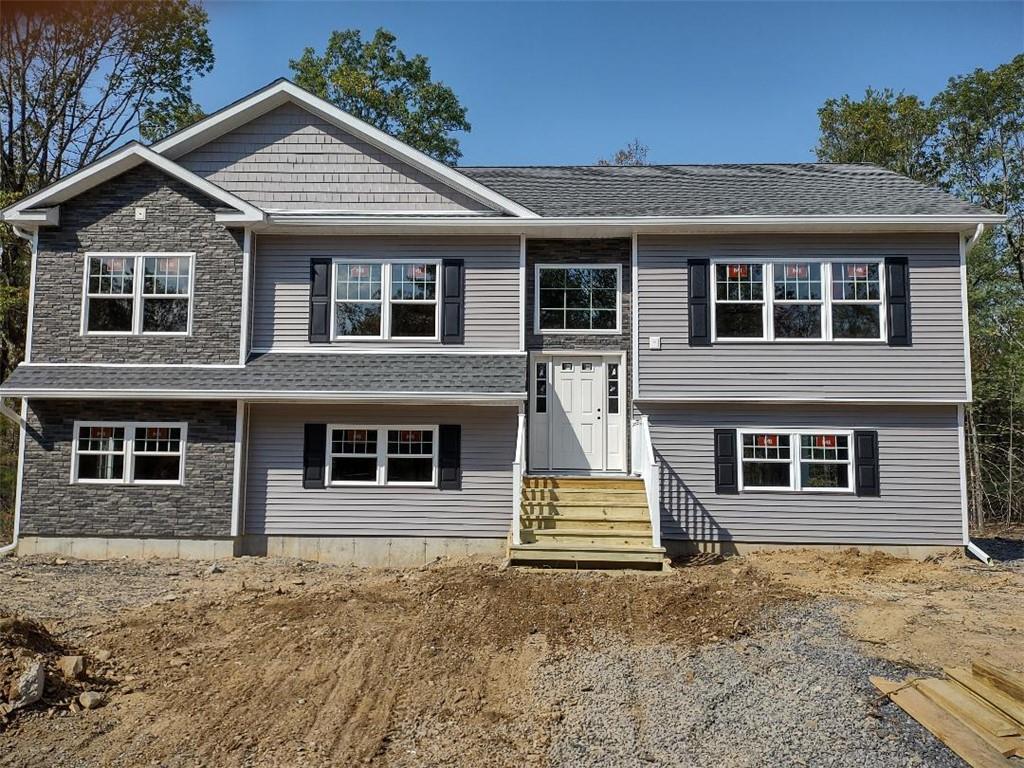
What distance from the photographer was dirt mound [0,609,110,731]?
16.0ft

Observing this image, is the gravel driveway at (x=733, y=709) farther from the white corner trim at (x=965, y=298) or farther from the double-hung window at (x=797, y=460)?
the white corner trim at (x=965, y=298)

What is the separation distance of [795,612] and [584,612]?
228 cm

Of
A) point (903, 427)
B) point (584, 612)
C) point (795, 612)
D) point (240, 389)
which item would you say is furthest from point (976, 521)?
point (240, 389)

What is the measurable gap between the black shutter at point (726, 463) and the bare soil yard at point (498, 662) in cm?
174

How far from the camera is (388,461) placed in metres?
11.0

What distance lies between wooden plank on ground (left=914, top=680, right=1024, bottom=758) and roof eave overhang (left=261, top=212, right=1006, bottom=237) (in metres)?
7.21

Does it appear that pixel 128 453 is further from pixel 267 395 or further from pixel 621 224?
pixel 621 224

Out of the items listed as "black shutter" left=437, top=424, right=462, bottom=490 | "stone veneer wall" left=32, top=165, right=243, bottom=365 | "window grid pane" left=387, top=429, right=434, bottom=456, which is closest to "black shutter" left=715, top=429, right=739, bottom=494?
"black shutter" left=437, top=424, right=462, bottom=490

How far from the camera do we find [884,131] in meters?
23.1

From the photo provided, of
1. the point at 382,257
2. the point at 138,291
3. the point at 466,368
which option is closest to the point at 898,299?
the point at 466,368

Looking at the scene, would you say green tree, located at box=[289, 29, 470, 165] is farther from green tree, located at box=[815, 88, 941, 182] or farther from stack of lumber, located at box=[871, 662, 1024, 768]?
stack of lumber, located at box=[871, 662, 1024, 768]

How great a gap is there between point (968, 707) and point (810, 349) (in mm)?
6725

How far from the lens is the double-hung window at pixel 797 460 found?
35.2ft

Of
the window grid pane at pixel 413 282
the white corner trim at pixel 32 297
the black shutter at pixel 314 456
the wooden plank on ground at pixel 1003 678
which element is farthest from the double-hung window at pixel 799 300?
the white corner trim at pixel 32 297
